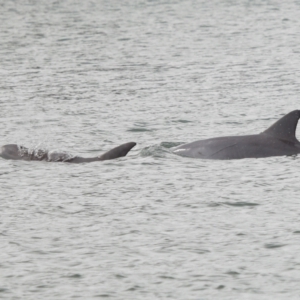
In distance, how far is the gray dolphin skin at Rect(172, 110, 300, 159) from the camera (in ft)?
57.5

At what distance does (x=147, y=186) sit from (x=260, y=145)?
2.83 metres

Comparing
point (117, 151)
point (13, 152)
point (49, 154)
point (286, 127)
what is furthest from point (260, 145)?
point (13, 152)

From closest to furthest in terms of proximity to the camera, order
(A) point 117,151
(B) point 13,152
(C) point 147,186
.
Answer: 1. (C) point 147,186
2. (A) point 117,151
3. (B) point 13,152

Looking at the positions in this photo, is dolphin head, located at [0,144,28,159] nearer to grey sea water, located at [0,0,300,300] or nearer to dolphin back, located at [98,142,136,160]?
grey sea water, located at [0,0,300,300]

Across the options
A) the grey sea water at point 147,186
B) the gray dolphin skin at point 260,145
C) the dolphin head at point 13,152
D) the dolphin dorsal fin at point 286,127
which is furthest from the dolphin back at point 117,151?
the dolphin dorsal fin at point 286,127

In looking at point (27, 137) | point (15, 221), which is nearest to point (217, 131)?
point (27, 137)

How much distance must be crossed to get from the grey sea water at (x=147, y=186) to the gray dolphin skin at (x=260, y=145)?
0.95ft

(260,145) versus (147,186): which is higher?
(260,145)

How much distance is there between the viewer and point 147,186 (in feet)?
52.8

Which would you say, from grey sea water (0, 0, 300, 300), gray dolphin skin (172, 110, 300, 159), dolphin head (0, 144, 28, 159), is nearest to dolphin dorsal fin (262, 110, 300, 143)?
gray dolphin skin (172, 110, 300, 159)

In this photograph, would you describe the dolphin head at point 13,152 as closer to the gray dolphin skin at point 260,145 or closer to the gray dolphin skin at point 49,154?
the gray dolphin skin at point 49,154

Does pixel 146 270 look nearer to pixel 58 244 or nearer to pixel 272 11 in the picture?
pixel 58 244

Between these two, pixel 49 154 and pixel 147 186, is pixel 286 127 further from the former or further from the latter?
pixel 49 154

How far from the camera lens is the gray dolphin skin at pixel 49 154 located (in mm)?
17906
